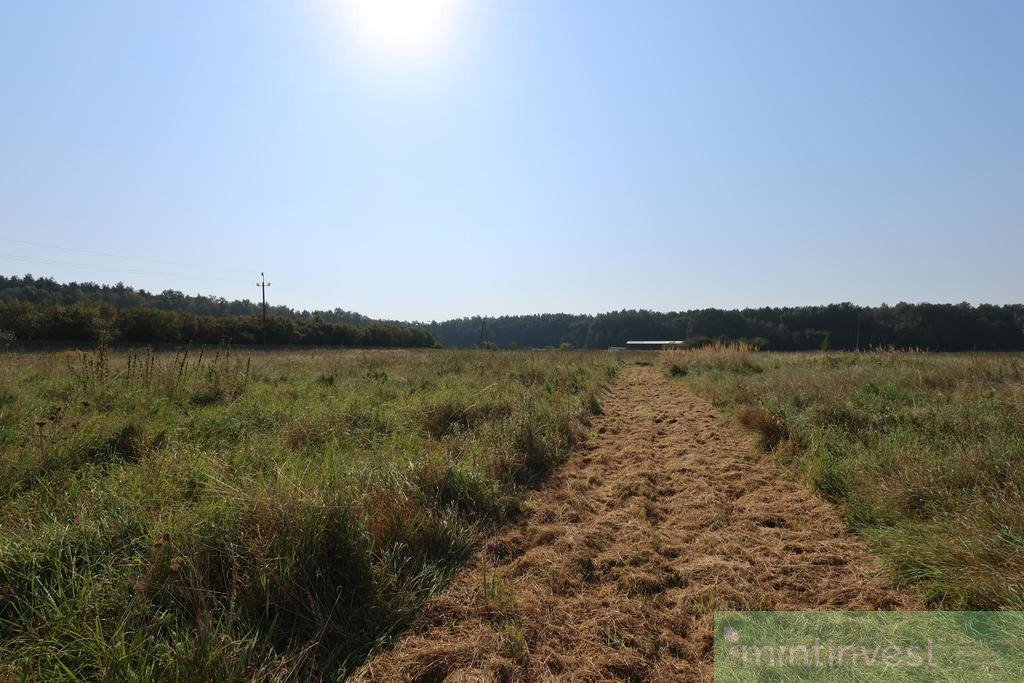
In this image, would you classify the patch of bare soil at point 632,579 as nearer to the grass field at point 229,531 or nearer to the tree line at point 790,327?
the grass field at point 229,531

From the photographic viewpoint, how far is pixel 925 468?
4156mm

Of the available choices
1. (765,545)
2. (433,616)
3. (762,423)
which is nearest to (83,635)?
(433,616)

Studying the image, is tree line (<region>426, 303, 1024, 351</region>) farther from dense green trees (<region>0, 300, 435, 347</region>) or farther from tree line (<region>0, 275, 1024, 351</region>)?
dense green trees (<region>0, 300, 435, 347</region>)

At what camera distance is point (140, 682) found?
182 cm

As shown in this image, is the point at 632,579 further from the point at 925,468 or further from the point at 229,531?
the point at 925,468

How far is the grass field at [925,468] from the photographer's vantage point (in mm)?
2850

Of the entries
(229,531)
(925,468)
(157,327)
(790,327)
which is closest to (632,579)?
(229,531)

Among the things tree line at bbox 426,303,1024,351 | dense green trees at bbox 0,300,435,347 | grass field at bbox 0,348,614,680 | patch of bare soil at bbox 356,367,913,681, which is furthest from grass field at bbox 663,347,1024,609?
dense green trees at bbox 0,300,435,347

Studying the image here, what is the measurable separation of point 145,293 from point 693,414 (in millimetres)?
104233

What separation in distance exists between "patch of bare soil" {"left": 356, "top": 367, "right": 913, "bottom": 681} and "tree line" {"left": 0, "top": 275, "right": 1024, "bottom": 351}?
64.5ft

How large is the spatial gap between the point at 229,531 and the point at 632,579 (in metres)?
2.78

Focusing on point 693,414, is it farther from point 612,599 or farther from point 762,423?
point 612,599

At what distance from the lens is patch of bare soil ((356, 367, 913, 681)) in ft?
7.77

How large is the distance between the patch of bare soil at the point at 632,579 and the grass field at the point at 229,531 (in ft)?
1.10
